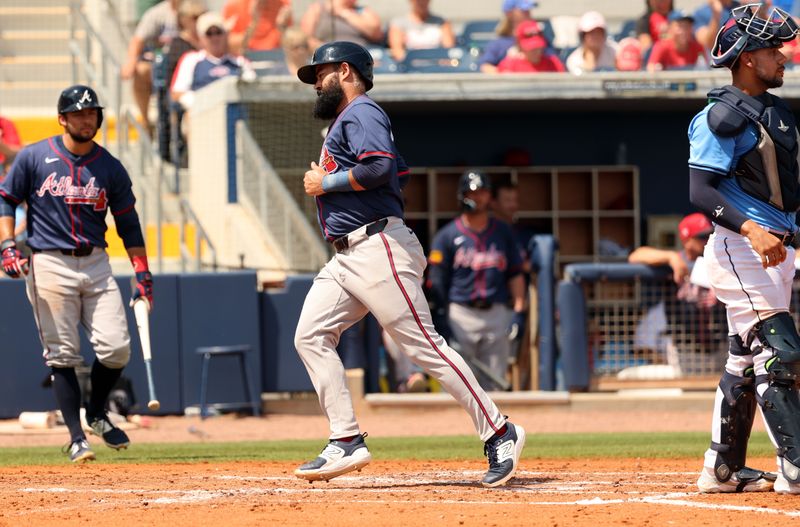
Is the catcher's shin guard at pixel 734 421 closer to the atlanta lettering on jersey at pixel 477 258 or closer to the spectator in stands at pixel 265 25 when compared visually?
the atlanta lettering on jersey at pixel 477 258

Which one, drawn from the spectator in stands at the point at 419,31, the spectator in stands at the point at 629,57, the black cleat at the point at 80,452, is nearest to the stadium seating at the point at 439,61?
the spectator in stands at the point at 419,31

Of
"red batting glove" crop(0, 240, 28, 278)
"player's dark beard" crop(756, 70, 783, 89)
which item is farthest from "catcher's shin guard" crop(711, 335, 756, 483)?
"red batting glove" crop(0, 240, 28, 278)

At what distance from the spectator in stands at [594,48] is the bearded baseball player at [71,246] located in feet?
25.8

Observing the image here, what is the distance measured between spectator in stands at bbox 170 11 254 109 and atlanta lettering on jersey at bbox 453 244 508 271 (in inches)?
137

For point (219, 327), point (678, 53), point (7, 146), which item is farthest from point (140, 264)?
point (678, 53)

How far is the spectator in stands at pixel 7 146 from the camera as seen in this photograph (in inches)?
481

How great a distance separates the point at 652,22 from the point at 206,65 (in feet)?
16.6

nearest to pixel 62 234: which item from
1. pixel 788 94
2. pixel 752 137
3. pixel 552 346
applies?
pixel 752 137

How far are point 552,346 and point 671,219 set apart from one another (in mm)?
5063

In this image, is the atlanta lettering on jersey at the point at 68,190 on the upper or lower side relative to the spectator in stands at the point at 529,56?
lower

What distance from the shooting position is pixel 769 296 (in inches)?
223

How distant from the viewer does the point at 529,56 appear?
14.9 meters

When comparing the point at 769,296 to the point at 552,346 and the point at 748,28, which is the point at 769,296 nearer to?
the point at 748,28

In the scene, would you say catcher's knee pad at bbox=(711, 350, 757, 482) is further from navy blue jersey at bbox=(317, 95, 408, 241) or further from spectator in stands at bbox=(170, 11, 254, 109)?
spectator in stands at bbox=(170, 11, 254, 109)
